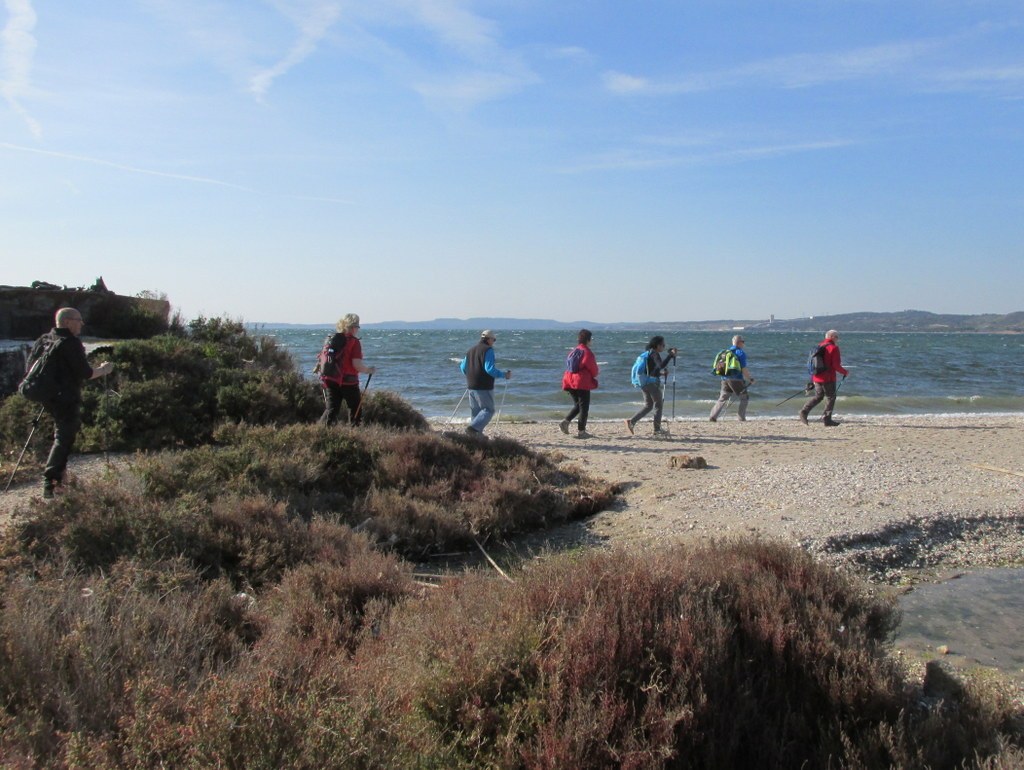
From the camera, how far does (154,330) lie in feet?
56.5

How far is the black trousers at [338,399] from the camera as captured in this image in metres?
10.3

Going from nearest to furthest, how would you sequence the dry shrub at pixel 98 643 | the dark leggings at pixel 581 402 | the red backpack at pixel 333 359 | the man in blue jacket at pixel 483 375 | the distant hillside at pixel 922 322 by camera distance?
the dry shrub at pixel 98 643, the red backpack at pixel 333 359, the man in blue jacket at pixel 483 375, the dark leggings at pixel 581 402, the distant hillside at pixel 922 322

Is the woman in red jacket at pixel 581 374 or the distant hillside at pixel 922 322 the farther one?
the distant hillside at pixel 922 322

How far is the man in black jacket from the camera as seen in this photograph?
7.24 meters

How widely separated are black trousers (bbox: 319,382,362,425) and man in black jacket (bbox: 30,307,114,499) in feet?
10.6

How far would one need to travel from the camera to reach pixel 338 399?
10.4 meters

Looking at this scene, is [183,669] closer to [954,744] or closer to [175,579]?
[175,579]

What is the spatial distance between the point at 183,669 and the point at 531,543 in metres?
4.54

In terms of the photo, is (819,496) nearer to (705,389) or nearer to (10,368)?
(10,368)

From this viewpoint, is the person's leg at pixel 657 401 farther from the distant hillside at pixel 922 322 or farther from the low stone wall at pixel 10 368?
the distant hillside at pixel 922 322

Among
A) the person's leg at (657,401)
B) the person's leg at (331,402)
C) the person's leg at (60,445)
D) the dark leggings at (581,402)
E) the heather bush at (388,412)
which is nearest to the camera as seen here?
the person's leg at (60,445)

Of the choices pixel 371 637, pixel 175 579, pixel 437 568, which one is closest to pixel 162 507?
→ pixel 175 579

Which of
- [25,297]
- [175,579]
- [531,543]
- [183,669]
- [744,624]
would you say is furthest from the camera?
[25,297]

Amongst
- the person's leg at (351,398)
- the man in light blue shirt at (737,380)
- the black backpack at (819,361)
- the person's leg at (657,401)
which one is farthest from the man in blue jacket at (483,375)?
the black backpack at (819,361)
